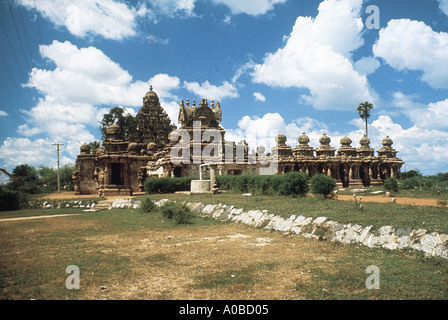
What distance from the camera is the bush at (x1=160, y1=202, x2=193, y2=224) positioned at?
1355cm

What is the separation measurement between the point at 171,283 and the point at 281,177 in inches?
525

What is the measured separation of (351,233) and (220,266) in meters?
4.14

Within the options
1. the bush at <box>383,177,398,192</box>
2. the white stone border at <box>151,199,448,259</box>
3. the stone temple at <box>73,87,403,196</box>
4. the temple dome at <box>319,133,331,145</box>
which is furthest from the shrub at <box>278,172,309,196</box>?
the temple dome at <box>319,133,331,145</box>

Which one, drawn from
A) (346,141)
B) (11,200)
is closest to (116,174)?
(11,200)

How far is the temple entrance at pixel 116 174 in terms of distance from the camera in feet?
114

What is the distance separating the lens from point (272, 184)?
62.6 feet

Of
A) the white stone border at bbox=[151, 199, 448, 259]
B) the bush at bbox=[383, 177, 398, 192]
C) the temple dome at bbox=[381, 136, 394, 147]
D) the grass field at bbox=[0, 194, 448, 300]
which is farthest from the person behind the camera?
the temple dome at bbox=[381, 136, 394, 147]

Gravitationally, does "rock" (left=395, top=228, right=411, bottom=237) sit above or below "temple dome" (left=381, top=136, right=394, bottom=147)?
below

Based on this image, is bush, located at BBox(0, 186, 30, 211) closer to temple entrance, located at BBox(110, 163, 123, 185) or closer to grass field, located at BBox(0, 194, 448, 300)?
temple entrance, located at BBox(110, 163, 123, 185)

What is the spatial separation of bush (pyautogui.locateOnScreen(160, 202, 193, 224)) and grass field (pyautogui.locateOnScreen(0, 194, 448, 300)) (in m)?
2.40

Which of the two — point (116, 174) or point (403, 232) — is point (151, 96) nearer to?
point (116, 174)

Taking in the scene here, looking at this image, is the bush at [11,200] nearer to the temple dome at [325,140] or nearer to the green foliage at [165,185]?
the green foliage at [165,185]
